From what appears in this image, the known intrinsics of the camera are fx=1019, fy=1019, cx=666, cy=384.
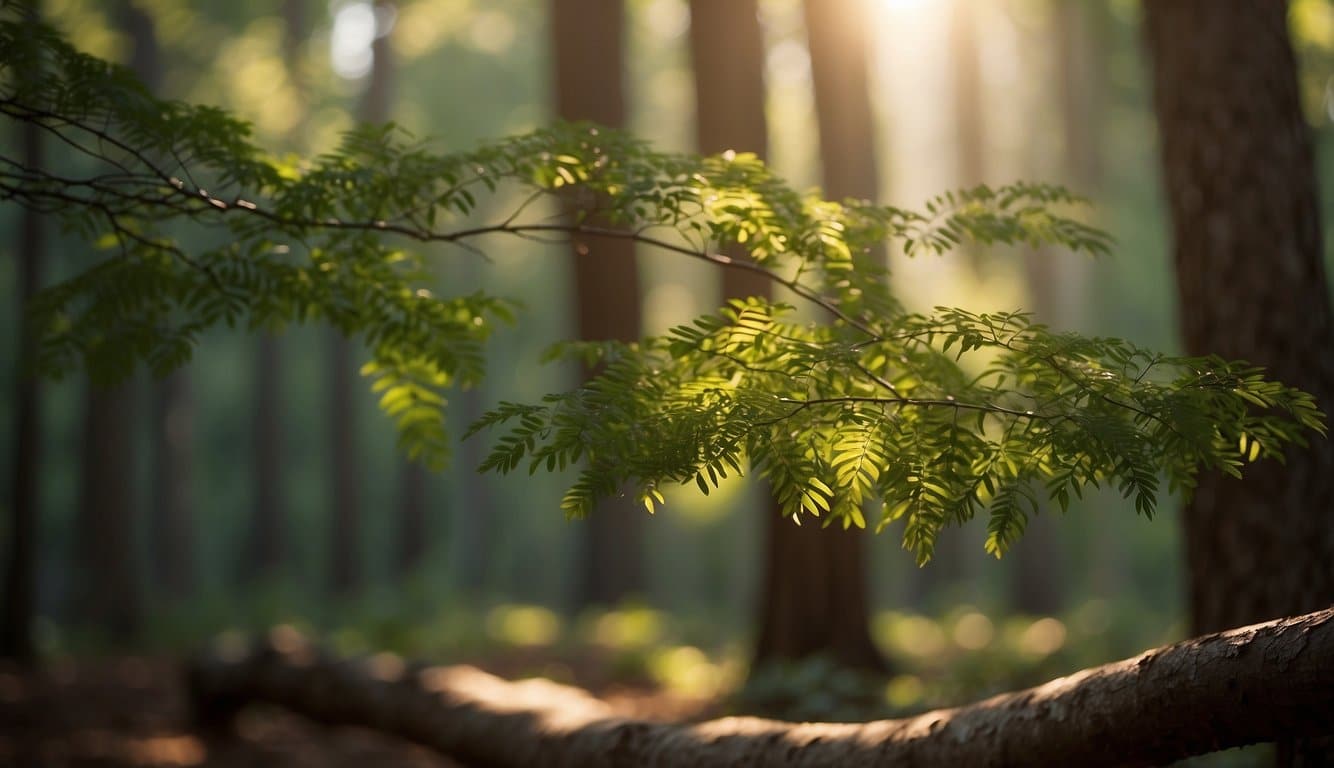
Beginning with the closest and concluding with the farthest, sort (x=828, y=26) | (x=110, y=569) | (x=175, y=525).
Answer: (x=828, y=26) < (x=110, y=569) < (x=175, y=525)

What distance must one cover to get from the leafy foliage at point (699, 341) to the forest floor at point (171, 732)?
3.35 metres

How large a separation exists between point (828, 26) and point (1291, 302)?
4.77m

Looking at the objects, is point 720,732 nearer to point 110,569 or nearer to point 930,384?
point 930,384

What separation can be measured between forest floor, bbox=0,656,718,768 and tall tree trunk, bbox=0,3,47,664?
2011mm

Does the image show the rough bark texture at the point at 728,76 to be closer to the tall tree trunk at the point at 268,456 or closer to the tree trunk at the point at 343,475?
the tree trunk at the point at 343,475

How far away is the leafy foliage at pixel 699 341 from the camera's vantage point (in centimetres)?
280

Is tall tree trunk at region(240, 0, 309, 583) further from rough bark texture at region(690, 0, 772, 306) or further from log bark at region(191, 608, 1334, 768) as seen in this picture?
log bark at region(191, 608, 1334, 768)

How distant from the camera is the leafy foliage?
9.18 feet

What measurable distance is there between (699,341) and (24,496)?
11772mm

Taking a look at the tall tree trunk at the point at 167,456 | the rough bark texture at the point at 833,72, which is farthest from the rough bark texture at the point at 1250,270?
the tall tree trunk at the point at 167,456

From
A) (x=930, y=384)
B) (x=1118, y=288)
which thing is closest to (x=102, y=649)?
(x=930, y=384)

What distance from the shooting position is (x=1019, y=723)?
10.6 feet

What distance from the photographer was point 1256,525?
15.2ft

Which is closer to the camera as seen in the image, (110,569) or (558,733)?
(558,733)
